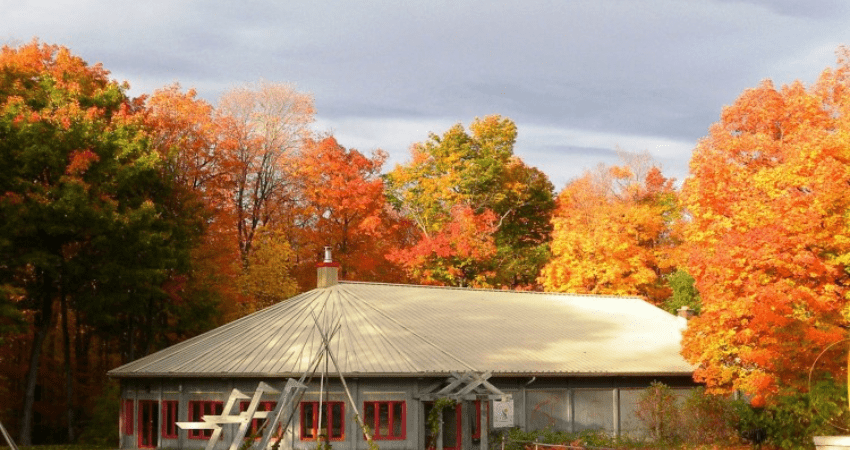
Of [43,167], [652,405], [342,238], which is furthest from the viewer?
[342,238]

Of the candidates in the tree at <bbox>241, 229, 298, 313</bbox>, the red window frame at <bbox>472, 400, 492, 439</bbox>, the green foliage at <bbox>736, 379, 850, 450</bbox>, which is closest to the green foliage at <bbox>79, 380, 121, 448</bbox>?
the tree at <bbox>241, 229, 298, 313</bbox>

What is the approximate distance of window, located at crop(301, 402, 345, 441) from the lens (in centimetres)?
3266

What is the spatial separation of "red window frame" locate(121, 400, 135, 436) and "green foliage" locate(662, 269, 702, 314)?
3340 centimetres

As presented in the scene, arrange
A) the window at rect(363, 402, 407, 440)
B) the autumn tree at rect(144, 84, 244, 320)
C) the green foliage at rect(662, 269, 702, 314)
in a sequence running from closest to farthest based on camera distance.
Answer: the window at rect(363, 402, 407, 440) → the autumn tree at rect(144, 84, 244, 320) → the green foliage at rect(662, 269, 702, 314)

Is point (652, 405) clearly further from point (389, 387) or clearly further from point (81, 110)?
point (81, 110)

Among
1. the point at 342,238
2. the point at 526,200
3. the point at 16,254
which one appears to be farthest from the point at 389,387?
the point at 526,200

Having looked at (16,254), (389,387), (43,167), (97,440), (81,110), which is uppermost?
(81,110)

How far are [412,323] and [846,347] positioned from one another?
50.4 feet

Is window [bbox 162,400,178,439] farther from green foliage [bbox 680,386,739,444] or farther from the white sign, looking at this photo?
green foliage [bbox 680,386,739,444]

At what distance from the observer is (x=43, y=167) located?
3972 centimetres

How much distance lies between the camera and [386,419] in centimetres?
3309

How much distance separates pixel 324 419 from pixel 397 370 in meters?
3.13

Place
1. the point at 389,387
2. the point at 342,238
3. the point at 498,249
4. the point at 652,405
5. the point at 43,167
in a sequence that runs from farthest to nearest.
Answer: the point at 498,249
the point at 342,238
the point at 43,167
the point at 652,405
the point at 389,387

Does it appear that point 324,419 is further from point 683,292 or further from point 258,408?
point 683,292
